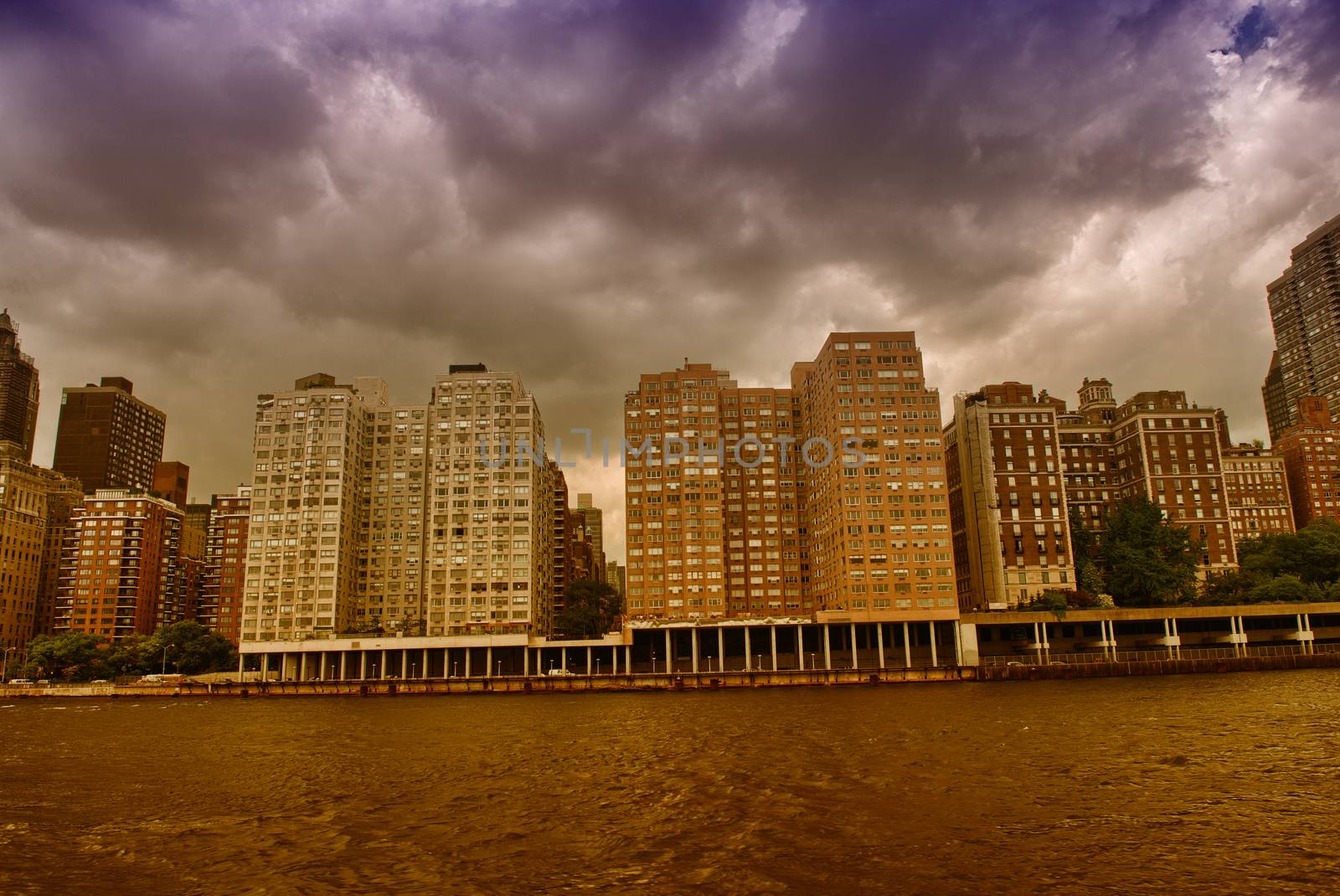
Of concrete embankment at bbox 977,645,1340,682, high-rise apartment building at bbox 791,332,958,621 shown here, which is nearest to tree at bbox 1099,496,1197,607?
concrete embankment at bbox 977,645,1340,682

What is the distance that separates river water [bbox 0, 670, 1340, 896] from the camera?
29766 millimetres

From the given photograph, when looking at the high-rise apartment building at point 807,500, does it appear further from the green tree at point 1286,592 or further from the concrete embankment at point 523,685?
the green tree at point 1286,592

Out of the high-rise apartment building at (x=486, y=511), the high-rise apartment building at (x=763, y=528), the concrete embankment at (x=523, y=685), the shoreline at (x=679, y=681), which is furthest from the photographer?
the high-rise apartment building at (x=763, y=528)

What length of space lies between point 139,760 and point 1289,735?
73.6 metres

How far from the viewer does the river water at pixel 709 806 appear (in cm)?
2977

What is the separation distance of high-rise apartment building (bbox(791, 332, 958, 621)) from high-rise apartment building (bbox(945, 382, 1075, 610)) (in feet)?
65.6

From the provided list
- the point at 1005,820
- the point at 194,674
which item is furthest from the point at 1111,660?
the point at 194,674

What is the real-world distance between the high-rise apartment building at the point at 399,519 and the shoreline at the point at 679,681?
25.8 meters

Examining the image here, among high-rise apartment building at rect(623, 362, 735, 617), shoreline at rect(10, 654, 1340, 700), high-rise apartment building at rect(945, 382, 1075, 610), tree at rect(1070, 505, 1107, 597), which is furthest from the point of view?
high-rise apartment building at rect(623, 362, 735, 617)

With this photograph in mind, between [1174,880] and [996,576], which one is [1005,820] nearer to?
[1174,880]

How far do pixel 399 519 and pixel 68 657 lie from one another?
62854mm

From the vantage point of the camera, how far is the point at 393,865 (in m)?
31.8

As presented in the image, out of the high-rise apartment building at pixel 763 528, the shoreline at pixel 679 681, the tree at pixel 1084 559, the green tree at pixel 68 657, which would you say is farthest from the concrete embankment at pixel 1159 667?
the green tree at pixel 68 657

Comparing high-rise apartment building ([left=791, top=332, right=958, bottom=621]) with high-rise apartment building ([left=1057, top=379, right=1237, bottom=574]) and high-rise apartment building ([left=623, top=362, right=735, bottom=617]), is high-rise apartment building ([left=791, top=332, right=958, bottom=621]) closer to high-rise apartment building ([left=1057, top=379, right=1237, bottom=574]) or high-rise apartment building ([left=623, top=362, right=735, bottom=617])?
high-rise apartment building ([left=623, top=362, right=735, bottom=617])
